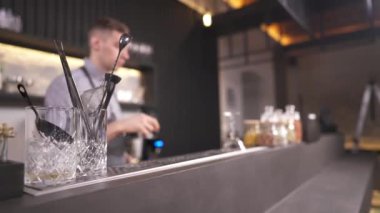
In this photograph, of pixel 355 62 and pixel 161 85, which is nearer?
pixel 161 85

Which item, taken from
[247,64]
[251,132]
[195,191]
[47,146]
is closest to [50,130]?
[47,146]

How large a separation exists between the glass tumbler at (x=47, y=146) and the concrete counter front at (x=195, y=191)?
0.07 metres

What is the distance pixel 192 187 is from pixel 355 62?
16.1ft

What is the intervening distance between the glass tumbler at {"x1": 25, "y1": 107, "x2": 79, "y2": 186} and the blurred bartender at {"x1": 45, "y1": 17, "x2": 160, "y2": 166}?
34 centimetres

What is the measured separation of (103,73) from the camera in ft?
3.54

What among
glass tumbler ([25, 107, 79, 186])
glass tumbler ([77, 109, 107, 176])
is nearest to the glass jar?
glass tumbler ([77, 109, 107, 176])

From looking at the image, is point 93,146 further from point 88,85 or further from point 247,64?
point 247,64

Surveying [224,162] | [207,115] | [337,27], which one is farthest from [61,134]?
[337,27]

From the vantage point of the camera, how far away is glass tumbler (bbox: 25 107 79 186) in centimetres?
50

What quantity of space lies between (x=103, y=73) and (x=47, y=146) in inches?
24.0

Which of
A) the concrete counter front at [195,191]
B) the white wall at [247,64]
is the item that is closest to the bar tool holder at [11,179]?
the concrete counter front at [195,191]

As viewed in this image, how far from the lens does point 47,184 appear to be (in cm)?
50

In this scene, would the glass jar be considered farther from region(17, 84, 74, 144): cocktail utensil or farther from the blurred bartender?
region(17, 84, 74, 144): cocktail utensil

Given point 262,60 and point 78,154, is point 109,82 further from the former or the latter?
point 262,60
